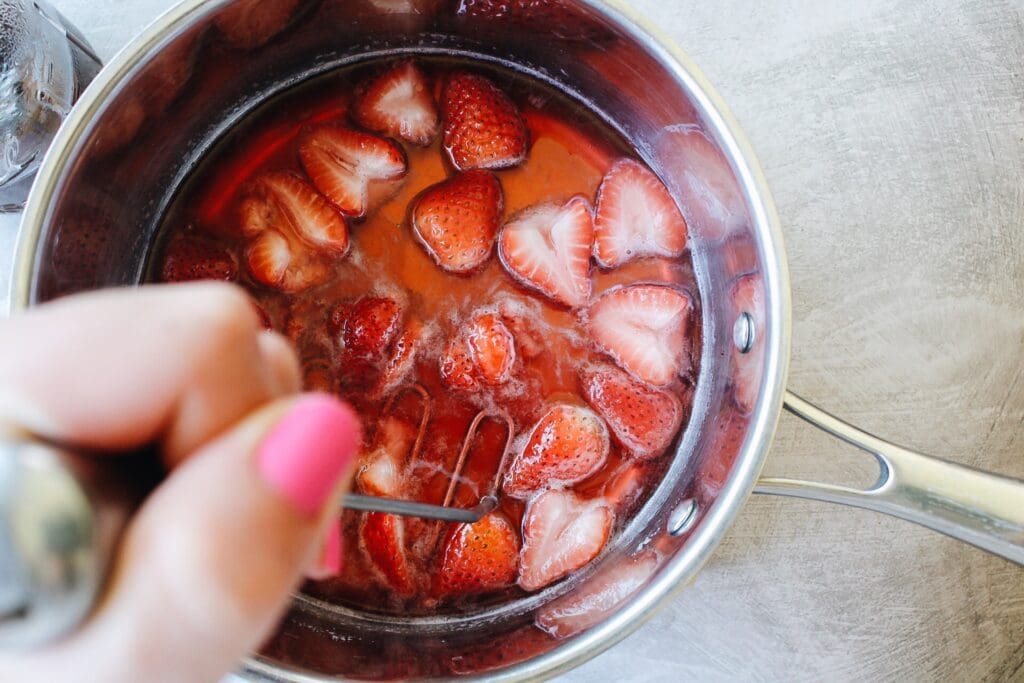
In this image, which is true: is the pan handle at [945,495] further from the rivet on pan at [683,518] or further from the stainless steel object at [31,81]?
the stainless steel object at [31,81]

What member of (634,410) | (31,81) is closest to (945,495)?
(634,410)

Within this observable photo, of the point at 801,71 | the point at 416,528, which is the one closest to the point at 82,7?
the point at 416,528

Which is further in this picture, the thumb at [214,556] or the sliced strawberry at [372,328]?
the sliced strawberry at [372,328]

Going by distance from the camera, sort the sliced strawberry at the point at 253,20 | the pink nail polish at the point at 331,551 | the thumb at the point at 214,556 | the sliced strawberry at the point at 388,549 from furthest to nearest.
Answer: the sliced strawberry at the point at 388,549 → the sliced strawberry at the point at 253,20 → the pink nail polish at the point at 331,551 → the thumb at the point at 214,556

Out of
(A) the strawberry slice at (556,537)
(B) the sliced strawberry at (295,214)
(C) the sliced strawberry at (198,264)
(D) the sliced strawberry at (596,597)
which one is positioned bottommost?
(D) the sliced strawberry at (596,597)

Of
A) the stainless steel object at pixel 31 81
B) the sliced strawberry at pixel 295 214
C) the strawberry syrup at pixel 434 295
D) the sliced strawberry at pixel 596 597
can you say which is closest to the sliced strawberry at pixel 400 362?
the strawberry syrup at pixel 434 295

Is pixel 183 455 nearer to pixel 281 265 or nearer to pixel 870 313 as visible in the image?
pixel 281 265

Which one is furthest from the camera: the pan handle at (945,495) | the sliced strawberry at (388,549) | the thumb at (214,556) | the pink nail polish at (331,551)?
the sliced strawberry at (388,549)
